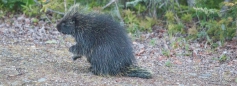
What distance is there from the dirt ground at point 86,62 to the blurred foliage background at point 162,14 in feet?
0.80

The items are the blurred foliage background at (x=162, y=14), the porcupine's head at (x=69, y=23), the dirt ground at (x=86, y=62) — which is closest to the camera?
the dirt ground at (x=86, y=62)

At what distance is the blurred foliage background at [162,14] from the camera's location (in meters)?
8.78

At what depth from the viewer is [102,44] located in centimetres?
575

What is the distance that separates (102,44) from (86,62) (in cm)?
125

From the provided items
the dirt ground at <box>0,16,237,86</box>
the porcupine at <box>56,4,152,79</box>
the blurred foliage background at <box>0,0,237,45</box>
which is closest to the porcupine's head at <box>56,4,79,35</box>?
the porcupine at <box>56,4,152,79</box>

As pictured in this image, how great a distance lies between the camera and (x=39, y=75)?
573 centimetres

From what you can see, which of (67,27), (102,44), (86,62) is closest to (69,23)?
(67,27)

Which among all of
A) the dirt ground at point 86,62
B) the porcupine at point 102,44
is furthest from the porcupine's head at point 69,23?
the dirt ground at point 86,62

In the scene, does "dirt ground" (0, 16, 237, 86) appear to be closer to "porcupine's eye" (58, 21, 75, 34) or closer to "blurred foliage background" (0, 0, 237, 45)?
"blurred foliage background" (0, 0, 237, 45)

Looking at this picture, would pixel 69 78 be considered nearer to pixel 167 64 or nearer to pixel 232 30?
pixel 167 64

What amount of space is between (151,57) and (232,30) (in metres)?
1.90

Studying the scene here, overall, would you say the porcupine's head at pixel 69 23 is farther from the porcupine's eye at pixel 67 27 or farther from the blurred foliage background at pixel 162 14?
the blurred foliage background at pixel 162 14

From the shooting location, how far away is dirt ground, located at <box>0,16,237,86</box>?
5711 millimetres

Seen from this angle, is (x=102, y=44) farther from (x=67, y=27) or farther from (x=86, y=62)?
(x=86, y=62)
